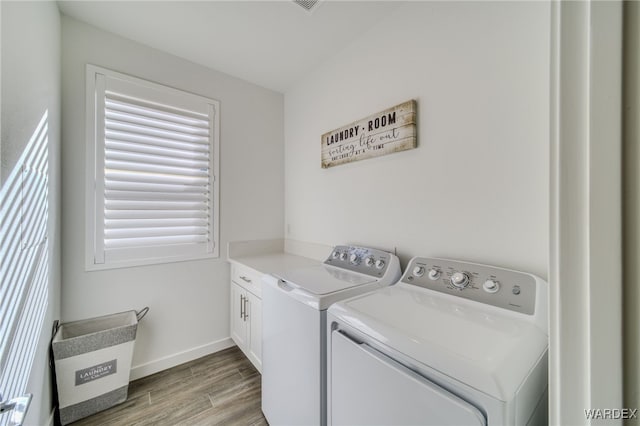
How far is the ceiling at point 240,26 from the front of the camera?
153 cm

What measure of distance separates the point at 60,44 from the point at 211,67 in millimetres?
965

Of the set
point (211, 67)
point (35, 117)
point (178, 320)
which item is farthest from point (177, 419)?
point (211, 67)

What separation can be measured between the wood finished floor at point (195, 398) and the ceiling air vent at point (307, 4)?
264cm

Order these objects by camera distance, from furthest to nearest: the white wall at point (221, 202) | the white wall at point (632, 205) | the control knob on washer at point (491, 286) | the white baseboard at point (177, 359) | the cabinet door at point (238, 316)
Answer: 1. the cabinet door at point (238, 316)
2. the white baseboard at point (177, 359)
3. the white wall at point (221, 202)
4. the control knob on washer at point (491, 286)
5. the white wall at point (632, 205)

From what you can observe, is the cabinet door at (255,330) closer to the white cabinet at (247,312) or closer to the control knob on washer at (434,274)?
the white cabinet at (247,312)

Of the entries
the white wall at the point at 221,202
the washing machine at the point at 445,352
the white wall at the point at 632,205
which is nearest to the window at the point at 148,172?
the white wall at the point at 221,202

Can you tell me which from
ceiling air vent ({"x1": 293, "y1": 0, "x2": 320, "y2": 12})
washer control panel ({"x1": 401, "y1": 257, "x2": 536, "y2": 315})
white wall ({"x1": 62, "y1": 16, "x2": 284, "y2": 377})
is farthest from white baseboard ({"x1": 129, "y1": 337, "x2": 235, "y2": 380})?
ceiling air vent ({"x1": 293, "y1": 0, "x2": 320, "y2": 12})

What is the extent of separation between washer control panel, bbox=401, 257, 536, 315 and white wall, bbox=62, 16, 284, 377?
5.51ft

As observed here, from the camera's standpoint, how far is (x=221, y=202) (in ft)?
7.30

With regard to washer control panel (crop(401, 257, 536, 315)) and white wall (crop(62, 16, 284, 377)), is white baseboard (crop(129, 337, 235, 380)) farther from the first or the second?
washer control panel (crop(401, 257, 536, 315))

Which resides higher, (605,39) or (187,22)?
(187,22)

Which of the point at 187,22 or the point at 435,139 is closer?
the point at 435,139

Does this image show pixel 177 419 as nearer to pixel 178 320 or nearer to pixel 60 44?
pixel 178 320

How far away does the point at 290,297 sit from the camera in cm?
123
